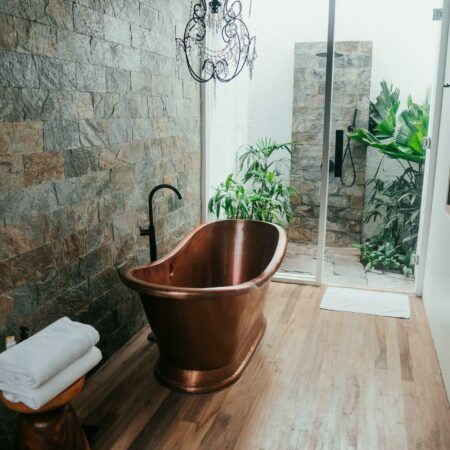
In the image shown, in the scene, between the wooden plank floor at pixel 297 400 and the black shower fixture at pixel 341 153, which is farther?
the black shower fixture at pixel 341 153

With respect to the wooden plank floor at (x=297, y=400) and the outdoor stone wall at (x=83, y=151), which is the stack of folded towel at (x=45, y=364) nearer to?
the outdoor stone wall at (x=83, y=151)

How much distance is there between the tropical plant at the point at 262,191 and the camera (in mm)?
4199

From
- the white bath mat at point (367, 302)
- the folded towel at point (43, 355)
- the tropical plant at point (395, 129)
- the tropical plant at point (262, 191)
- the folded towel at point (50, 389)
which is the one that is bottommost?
the white bath mat at point (367, 302)

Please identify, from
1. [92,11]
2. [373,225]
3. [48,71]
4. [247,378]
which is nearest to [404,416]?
[247,378]

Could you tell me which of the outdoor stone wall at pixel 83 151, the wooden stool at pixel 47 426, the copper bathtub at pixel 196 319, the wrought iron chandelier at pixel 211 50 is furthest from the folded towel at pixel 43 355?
the wrought iron chandelier at pixel 211 50

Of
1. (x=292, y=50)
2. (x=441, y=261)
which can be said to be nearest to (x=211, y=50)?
(x=292, y=50)

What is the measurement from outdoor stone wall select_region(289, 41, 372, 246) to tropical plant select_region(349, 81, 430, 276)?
96 millimetres

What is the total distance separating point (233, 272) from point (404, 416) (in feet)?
5.21

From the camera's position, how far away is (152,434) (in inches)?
90.5

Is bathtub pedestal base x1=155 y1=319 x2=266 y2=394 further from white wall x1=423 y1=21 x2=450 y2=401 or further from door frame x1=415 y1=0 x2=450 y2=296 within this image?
door frame x1=415 y1=0 x2=450 y2=296

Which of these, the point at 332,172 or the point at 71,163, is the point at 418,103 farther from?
the point at 71,163

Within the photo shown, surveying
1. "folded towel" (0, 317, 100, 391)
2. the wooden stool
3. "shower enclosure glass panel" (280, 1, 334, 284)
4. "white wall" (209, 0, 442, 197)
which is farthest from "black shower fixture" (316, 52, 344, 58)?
the wooden stool

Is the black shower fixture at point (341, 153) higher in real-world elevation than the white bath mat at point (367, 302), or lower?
higher

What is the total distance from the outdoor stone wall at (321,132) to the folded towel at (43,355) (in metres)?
2.67
